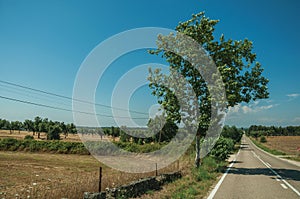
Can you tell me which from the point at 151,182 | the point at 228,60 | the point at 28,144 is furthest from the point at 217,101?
the point at 28,144

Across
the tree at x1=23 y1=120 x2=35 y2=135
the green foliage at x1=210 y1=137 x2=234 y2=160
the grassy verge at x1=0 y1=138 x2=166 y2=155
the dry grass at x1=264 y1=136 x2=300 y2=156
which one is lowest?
the dry grass at x1=264 y1=136 x2=300 y2=156

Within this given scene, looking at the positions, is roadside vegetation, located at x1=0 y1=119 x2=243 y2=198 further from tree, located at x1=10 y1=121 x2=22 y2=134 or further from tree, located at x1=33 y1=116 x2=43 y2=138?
tree, located at x1=10 y1=121 x2=22 y2=134

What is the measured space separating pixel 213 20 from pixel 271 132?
196 m

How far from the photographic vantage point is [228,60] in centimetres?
1778

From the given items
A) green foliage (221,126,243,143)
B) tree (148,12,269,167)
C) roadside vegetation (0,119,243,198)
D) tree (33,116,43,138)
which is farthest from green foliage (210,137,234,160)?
tree (33,116,43,138)

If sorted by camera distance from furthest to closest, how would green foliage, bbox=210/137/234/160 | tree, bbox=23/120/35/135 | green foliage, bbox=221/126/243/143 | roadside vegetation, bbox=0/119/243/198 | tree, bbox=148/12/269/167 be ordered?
tree, bbox=23/120/35/135 → green foliage, bbox=221/126/243/143 → green foliage, bbox=210/137/234/160 → tree, bbox=148/12/269/167 → roadside vegetation, bbox=0/119/243/198

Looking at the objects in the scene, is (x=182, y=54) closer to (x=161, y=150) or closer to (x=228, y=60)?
(x=228, y=60)

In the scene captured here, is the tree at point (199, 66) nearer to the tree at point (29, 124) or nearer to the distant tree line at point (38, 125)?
the distant tree line at point (38, 125)

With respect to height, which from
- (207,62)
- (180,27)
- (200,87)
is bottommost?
(200,87)

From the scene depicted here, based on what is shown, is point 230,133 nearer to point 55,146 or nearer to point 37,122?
point 55,146

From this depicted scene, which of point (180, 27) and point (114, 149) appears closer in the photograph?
point (180, 27)

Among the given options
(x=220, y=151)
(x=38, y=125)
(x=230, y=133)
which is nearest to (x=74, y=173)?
(x=220, y=151)

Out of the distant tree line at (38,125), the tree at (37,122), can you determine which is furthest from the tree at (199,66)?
the tree at (37,122)

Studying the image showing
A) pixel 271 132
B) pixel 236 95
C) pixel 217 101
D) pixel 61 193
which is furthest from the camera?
pixel 271 132
